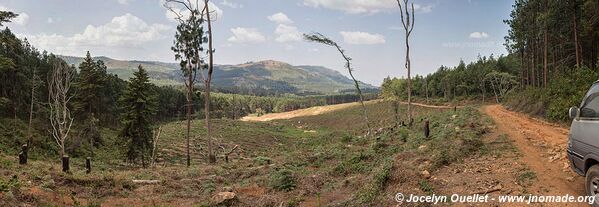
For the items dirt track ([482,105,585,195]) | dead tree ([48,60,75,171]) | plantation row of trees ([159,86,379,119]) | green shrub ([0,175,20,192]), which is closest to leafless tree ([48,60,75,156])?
dead tree ([48,60,75,171])

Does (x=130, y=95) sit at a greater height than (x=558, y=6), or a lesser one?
lesser

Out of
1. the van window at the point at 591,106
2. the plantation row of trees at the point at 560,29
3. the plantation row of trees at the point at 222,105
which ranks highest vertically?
the plantation row of trees at the point at 560,29

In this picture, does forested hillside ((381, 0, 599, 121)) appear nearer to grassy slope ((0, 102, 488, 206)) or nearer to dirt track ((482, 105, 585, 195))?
dirt track ((482, 105, 585, 195))

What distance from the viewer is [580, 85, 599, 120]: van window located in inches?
283

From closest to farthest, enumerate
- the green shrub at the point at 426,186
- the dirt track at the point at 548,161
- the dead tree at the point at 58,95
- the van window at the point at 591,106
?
the van window at the point at 591,106, the dirt track at the point at 548,161, the green shrub at the point at 426,186, the dead tree at the point at 58,95

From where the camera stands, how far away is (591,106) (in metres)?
7.43

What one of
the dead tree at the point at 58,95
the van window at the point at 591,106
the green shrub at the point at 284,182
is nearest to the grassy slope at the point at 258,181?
the green shrub at the point at 284,182

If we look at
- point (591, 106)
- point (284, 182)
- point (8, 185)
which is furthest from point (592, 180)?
point (8, 185)

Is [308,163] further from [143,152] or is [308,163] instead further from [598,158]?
[143,152]

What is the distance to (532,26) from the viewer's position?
132 feet

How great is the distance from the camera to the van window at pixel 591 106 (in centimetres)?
718

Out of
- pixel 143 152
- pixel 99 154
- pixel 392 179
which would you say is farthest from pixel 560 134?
pixel 99 154

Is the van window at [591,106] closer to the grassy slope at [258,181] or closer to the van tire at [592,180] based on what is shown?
the van tire at [592,180]

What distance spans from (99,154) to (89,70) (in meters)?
9.50
